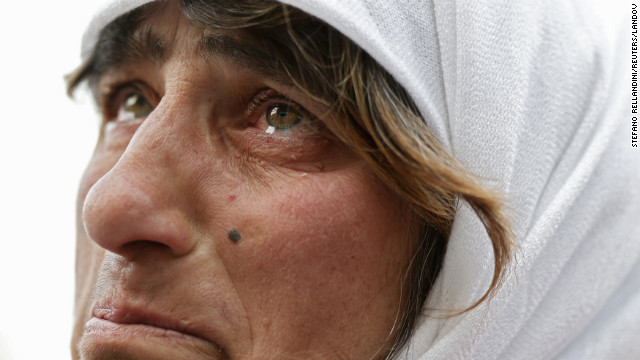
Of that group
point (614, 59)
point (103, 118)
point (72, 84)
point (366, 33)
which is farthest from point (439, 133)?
point (72, 84)

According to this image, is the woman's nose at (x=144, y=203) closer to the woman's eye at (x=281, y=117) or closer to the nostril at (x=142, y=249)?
the nostril at (x=142, y=249)

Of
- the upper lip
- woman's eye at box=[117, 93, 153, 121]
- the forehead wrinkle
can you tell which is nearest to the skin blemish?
the upper lip

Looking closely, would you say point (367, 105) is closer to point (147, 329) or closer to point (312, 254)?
point (312, 254)

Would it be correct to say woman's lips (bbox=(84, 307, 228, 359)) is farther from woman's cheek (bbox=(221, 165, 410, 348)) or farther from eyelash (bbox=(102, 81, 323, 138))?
eyelash (bbox=(102, 81, 323, 138))

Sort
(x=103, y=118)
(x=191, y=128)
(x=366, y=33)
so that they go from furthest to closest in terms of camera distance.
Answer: (x=103, y=118), (x=191, y=128), (x=366, y=33)

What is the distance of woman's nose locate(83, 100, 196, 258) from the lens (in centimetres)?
104

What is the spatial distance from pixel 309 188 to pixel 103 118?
2.00 ft

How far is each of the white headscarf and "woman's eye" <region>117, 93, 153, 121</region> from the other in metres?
0.23

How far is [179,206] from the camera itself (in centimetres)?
107

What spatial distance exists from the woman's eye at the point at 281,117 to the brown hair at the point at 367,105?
75mm

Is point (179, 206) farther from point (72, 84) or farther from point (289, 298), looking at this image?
point (72, 84)

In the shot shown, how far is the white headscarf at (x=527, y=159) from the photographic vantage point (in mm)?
1078

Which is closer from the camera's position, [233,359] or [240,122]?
[233,359]

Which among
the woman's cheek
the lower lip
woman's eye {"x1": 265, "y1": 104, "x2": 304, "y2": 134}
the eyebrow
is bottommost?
the lower lip
